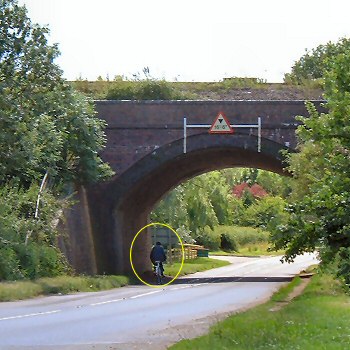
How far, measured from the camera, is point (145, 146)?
35625 mm

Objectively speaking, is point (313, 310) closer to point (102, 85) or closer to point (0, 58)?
point (0, 58)

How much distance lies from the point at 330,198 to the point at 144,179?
2264 cm

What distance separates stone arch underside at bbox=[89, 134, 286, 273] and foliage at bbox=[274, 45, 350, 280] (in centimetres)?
1917

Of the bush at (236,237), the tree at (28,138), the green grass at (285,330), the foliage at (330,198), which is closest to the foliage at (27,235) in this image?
the tree at (28,138)

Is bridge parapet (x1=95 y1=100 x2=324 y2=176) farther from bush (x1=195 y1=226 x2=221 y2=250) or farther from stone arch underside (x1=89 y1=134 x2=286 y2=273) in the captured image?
bush (x1=195 y1=226 x2=221 y2=250)

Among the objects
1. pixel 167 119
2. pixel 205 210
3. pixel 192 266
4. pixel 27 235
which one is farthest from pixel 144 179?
pixel 205 210

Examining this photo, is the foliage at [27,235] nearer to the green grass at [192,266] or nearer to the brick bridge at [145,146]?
the brick bridge at [145,146]

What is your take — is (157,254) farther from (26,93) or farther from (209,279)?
(26,93)

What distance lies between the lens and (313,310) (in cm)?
1792

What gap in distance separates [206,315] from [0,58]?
10.6m

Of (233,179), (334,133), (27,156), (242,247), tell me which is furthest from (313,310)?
(233,179)

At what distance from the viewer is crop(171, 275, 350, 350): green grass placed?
1252 centimetres

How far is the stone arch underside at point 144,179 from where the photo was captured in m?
35.3

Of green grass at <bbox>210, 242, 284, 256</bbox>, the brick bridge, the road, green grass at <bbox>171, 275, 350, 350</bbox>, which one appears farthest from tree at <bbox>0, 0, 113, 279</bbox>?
green grass at <bbox>210, 242, 284, 256</bbox>
